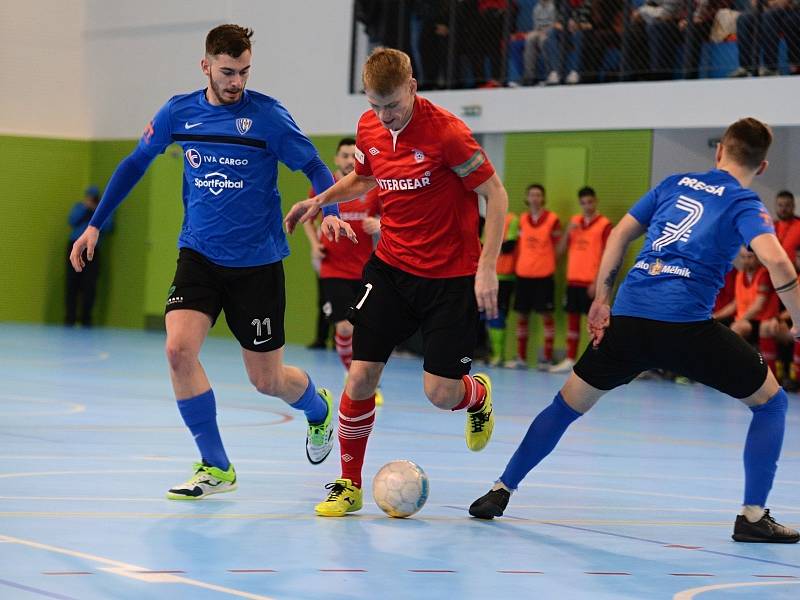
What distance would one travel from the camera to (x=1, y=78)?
80.6 ft

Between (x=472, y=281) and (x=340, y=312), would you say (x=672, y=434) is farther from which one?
(x=472, y=281)

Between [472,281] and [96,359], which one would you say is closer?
[472,281]

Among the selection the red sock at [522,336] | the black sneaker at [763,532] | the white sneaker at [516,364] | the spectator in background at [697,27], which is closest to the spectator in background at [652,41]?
the spectator in background at [697,27]

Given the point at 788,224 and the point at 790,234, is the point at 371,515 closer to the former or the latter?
the point at 790,234

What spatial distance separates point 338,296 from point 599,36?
786cm

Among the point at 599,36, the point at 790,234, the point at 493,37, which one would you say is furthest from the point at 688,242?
the point at 493,37

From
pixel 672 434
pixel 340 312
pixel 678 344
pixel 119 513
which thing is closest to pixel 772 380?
pixel 678 344

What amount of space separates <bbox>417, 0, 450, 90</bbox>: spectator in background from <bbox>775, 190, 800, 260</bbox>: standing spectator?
5828 mm

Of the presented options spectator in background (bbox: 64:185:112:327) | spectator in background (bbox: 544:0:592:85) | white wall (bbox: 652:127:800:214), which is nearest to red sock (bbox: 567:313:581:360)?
white wall (bbox: 652:127:800:214)

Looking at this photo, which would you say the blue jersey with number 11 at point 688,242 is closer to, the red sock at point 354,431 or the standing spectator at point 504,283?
the red sock at point 354,431

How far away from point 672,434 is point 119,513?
19.6 ft

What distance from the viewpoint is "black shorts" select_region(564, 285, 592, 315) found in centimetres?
1798

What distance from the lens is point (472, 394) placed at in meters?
6.84

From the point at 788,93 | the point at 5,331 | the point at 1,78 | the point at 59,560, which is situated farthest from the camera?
the point at 1,78
